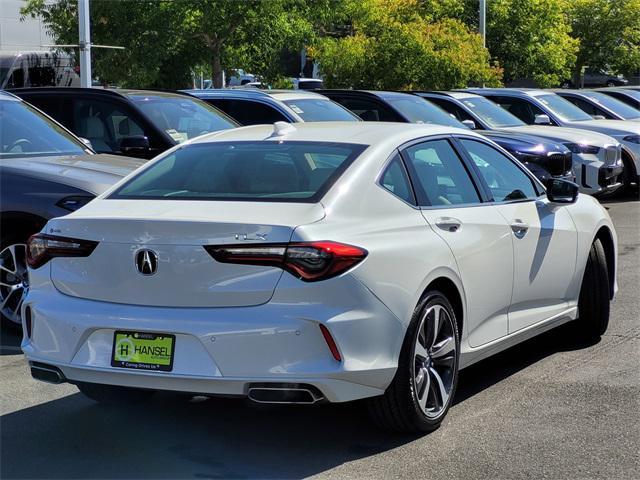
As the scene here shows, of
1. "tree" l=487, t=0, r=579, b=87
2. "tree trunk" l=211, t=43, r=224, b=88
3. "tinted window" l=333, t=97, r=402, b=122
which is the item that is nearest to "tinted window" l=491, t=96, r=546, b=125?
"tinted window" l=333, t=97, r=402, b=122

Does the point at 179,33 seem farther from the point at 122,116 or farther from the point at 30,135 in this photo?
the point at 30,135

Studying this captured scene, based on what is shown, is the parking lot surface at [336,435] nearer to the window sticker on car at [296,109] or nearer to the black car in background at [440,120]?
the window sticker on car at [296,109]

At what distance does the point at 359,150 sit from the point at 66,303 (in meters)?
1.68

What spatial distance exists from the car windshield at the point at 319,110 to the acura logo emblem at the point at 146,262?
853 cm

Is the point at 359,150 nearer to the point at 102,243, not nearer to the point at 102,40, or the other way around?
the point at 102,243

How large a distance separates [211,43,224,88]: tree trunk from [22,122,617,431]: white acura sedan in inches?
825

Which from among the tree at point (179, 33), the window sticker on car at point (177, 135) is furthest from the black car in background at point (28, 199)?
the tree at point (179, 33)

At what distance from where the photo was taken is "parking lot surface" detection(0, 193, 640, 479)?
16.1 feet

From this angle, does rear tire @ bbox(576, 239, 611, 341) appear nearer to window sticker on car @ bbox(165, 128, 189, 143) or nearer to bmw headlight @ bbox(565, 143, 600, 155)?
window sticker on car @ bbox(165, 128, 189, 143)

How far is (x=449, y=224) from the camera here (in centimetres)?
566

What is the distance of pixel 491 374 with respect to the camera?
6.64 m

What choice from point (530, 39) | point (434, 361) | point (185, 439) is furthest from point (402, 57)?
point (185, 439)

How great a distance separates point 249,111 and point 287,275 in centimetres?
922

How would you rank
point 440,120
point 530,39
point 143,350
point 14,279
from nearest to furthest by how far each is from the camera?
A: 1. point 143,350
2. point 14,279
3. point 440,120
4. point 530,39
